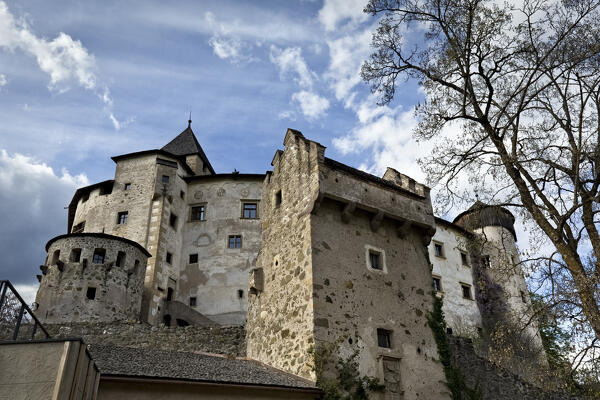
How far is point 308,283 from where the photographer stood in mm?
14008

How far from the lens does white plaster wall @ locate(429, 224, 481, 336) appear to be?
3423 cm

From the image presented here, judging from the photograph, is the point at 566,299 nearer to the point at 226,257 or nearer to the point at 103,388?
the point at 103,388

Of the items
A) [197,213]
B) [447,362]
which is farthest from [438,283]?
[447,362]

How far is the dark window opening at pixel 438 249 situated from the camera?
35978 millimetres

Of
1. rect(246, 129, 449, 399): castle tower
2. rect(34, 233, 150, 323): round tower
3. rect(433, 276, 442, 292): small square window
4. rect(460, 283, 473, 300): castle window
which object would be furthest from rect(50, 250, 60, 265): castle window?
rect(460, 283, 473, 300): castle window

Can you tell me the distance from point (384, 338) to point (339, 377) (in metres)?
2.10

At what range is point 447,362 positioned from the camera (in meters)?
15.1

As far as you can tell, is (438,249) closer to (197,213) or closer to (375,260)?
(197,213)

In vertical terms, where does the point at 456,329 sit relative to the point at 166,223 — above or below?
below

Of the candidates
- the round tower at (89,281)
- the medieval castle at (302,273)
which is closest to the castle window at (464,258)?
the medieval castle at (302,273)

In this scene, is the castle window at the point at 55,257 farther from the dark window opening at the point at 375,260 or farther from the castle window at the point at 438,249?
the castle window at the point at 438,249

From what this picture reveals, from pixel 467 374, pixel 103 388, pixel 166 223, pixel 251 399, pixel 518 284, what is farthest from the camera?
pixel 518 284

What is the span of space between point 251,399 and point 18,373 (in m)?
A: 5.63

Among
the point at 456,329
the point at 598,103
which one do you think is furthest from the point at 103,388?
the point at 456,329
